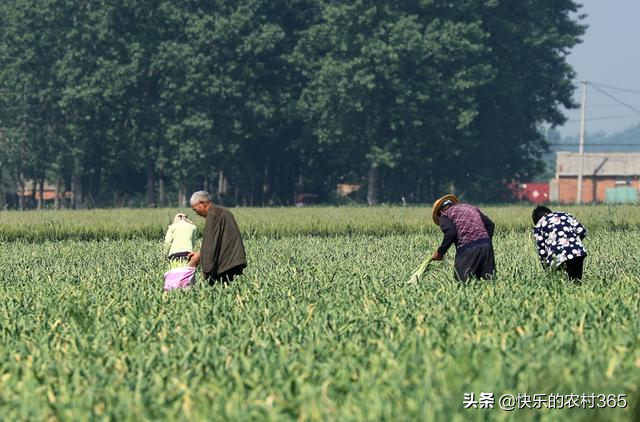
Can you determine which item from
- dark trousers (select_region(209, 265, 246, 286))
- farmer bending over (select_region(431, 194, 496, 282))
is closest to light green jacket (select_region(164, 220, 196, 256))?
dark trousers (select_region(209, 265, 246, 286))

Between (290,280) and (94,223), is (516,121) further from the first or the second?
(290,280)

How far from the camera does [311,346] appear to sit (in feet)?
31.4

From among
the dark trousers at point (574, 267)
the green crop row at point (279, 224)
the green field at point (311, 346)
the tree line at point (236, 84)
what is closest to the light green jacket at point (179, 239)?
the green field at point (311, 346)

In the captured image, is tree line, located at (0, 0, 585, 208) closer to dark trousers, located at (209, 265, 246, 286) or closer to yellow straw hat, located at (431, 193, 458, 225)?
dark trousers, located at (209, 265, 246, 286)

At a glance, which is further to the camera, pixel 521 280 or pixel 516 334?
pixel 521 280

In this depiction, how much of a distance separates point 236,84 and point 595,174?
53.8m

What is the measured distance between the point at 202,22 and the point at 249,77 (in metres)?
3.68

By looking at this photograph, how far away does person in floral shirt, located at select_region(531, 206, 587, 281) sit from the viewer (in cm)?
1482

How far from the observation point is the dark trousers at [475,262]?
593 inches

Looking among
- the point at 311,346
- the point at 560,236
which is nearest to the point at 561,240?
the point at 560,236

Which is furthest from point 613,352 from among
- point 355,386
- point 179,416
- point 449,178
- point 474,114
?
point 449,178

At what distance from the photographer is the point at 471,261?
49.6 ft

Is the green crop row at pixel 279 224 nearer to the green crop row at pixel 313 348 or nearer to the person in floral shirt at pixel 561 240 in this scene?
the green crop row at pixel 313 348

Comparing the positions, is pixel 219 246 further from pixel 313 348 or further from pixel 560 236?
pixel 313 348
